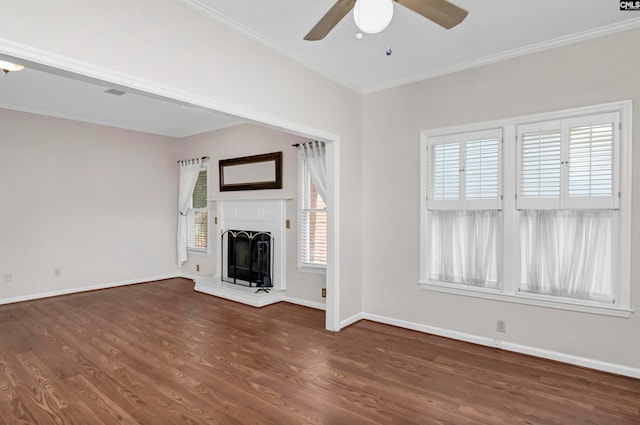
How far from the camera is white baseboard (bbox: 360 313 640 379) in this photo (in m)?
2.92

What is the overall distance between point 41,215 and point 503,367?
21.6 feet

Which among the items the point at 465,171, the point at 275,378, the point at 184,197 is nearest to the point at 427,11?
the point at 465,171

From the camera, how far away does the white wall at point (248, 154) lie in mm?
5160

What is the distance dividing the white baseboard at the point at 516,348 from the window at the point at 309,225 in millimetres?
1092

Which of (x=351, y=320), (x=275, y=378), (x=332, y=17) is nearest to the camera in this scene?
(x=332, y=17)

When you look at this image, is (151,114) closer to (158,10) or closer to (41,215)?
(41,215)

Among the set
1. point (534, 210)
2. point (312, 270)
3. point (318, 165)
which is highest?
point (318, 165)

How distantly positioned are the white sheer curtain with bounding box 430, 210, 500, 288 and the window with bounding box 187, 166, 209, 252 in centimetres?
445

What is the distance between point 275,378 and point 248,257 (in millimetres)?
2931

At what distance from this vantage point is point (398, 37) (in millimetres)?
3090

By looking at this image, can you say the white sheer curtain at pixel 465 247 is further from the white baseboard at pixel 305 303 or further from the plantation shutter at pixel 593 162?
the white baseboard at pixel 305 303

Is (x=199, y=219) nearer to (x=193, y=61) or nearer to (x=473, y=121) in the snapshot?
(x=193, y=61)

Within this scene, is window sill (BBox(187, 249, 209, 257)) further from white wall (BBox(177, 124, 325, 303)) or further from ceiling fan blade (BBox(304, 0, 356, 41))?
ceiling fan blade (BBox(304, 0, 356, 41))

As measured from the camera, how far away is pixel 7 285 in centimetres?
511
